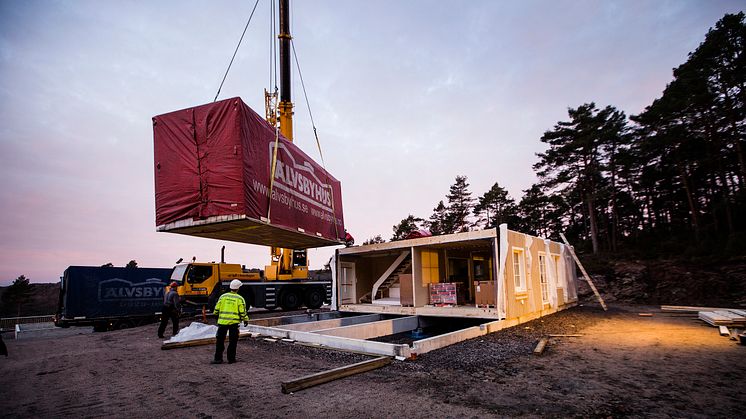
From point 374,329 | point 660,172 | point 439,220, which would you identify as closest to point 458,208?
point 439,220

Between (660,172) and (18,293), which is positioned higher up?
(660,172)

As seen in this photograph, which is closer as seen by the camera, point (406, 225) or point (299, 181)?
point (299, 181)

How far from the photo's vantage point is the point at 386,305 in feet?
43.7

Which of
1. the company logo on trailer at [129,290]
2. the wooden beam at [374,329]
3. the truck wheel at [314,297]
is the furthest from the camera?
the truck wheel at [314,297]

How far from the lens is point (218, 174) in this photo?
707 cm

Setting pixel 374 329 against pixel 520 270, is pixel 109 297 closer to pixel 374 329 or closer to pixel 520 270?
pixel 374 329

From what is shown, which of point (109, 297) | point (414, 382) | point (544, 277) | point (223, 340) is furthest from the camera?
point (109, 297)

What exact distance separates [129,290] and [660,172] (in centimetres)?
4184

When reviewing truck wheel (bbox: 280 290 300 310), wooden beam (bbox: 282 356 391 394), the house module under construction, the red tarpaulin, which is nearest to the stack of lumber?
the house module under construction

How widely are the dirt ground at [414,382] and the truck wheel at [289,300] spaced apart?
10.1 meters

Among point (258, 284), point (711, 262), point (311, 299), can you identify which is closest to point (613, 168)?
point (711, 262)

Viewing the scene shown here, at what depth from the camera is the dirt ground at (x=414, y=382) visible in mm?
4172

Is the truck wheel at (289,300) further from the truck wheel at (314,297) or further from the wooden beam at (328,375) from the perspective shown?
the wooden beam at (328,375)

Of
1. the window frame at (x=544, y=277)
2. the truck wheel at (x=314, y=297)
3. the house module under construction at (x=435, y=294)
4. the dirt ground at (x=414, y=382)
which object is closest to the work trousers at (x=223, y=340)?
the dirt ground at (x=414, y=382)
